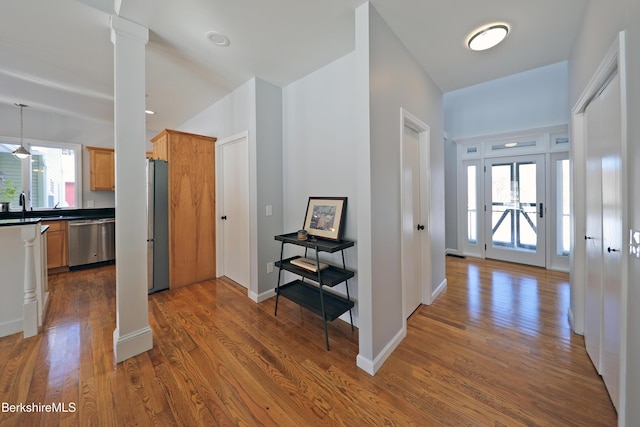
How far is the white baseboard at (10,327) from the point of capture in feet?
6.83

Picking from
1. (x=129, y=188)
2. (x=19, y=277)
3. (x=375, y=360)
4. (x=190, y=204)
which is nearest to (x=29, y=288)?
(x=19, y=277)

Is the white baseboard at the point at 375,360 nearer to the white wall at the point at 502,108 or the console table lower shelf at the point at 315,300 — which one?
the console table lower shelf at the point at 315,300

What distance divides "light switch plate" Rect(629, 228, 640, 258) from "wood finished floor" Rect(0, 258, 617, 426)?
1.04 meters

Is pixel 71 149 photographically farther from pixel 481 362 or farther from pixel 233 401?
pixel 481 362

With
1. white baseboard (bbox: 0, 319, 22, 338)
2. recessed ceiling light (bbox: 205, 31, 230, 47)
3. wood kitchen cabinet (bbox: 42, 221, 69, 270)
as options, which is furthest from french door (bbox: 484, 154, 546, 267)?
wood kitchen cabinet (bbox: 42, 221, 69, 270)

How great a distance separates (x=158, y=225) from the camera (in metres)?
3.18

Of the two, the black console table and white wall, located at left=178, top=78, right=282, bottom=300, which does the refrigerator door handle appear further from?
the black console table

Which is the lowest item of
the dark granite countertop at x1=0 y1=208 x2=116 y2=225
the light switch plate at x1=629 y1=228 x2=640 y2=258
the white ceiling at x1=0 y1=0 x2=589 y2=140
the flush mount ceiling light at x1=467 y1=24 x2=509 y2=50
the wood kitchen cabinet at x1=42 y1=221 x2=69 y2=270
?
the wood kitchen cabinet at x1=42 y1=221 x2=69 y2=270

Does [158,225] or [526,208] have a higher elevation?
[526,208]

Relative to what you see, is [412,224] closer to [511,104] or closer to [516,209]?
[516,209]

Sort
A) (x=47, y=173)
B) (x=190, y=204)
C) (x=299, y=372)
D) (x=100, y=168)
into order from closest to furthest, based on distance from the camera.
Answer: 1. (x=299, y=372)
2. (x=190, y=204)
3. (x=47, y=173)
4. (x=100, y=168)

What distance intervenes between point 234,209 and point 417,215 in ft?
8.16

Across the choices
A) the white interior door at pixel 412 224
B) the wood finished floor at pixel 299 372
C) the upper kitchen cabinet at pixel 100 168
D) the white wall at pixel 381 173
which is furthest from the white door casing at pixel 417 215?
the upper kitchen cabinet at pixel 100 168

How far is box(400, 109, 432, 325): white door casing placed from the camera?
243 centimetres
